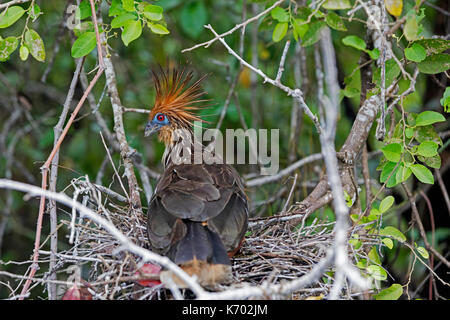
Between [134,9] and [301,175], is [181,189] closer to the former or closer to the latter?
[134,9]

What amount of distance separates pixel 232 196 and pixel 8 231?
382 cm

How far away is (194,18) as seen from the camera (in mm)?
5594

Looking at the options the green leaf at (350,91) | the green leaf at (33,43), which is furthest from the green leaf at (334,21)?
the green leaf at (33,43)

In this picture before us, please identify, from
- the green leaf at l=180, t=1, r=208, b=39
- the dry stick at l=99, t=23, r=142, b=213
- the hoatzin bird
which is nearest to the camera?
the hoatzin bird

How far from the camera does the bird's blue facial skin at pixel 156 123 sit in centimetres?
468

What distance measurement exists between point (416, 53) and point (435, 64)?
30 cm

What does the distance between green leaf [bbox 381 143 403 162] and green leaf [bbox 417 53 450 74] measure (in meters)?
0.64

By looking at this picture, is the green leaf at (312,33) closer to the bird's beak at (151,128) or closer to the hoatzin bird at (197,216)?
the hoatzin bird at (197,216)

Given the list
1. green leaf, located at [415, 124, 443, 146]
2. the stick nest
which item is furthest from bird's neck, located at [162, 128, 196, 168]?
green leaf, located at [415, 124, 443, 146]

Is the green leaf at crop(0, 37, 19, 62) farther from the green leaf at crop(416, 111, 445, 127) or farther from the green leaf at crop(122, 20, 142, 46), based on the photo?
the green leaf at crop(416, 111, 445, 127)

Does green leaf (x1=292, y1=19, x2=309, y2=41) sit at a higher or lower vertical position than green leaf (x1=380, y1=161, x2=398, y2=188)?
higher

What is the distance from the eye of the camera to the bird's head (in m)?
4.56

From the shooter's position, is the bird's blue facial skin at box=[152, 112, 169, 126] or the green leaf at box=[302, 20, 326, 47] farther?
the bird's blue facial skin at box=[152, 112, 169, 126]
